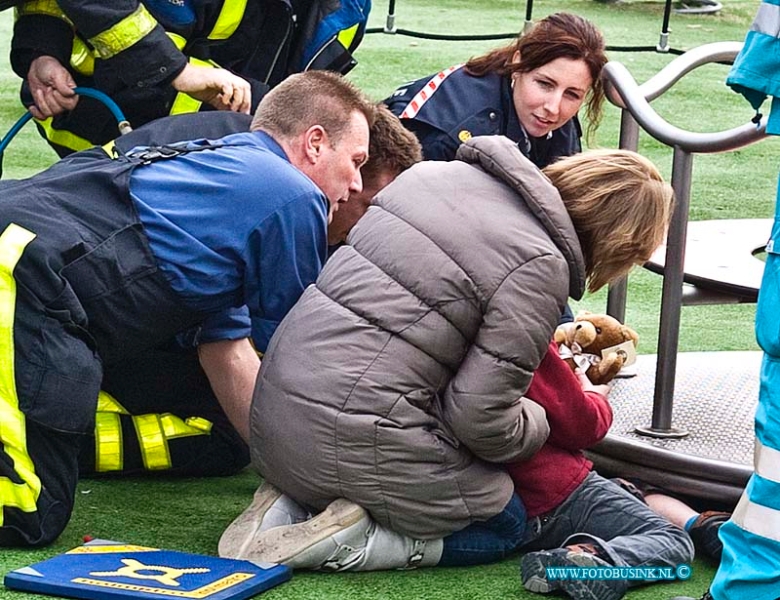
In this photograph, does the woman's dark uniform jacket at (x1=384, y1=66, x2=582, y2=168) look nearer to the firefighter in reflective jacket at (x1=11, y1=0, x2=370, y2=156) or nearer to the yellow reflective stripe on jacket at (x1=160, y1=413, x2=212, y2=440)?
the firefighter in reflective jacket at (x1=11, y1=0, x2=370, y2=156)

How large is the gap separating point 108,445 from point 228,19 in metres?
1.14

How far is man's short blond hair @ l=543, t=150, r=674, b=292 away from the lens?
108 inches

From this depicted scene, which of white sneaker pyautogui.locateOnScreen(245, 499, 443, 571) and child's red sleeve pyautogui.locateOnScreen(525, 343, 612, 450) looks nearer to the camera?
white sneaker pyautogui.locateOnScreen(245, 499, 443, 571)

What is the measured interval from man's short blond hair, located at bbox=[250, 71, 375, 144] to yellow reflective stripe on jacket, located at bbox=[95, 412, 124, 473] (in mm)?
752

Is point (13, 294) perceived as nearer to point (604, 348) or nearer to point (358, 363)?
point (358, 363)

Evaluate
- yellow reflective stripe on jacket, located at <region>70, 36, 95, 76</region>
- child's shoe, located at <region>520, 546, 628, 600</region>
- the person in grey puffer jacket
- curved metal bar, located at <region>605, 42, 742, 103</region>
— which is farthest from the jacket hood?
yellow reflective stripe on jacket, located at <region>70, 36, 95, 76</region>

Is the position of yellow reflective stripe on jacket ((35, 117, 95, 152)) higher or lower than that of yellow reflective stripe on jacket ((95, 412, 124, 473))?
higher

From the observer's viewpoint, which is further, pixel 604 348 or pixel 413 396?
pixel 604 348

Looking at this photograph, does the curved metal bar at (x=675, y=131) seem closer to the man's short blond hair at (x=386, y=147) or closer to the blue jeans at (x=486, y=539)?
the man's short blond hair at (x=386, y=147)

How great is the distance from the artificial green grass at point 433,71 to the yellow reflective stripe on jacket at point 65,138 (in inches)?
38.3

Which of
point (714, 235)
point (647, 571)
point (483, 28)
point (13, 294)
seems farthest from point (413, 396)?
point (483, 28)

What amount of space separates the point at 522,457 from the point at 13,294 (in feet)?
3.33

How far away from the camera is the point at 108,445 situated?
3.30 meters

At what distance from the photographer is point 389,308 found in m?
2.68
